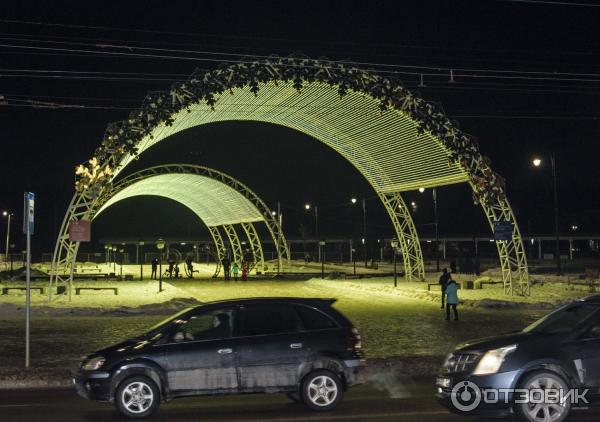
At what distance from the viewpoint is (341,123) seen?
32719 mm

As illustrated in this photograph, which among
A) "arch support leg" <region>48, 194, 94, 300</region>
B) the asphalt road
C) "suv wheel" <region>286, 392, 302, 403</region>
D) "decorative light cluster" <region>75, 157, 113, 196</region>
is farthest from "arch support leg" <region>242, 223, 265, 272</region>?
"suv wheel" <region>286, 392, 302, 403</region>

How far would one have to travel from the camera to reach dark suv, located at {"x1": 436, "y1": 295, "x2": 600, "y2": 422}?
27.1 feet

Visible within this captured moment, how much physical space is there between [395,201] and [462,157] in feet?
34.0

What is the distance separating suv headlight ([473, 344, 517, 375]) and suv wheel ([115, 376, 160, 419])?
4462mm

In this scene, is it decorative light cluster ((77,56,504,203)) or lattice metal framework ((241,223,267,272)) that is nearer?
decorative light cluster ((77,56,504,203))

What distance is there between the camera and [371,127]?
31.7 m

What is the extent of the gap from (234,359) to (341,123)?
23972 mm

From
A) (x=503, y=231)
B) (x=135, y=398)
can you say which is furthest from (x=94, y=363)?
(x=503, y=231)

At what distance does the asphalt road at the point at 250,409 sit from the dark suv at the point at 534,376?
0.53 metres

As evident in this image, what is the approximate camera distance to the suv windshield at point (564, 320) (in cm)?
891

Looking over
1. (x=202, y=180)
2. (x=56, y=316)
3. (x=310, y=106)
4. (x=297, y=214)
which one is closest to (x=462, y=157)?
(x=310, y=106)

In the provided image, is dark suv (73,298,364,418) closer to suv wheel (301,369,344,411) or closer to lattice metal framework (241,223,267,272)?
suv wheel (301,369,344,411)

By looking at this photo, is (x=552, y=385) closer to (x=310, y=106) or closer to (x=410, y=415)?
(x=410, y=415)

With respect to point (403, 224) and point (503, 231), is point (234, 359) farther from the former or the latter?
point (403, 224)
